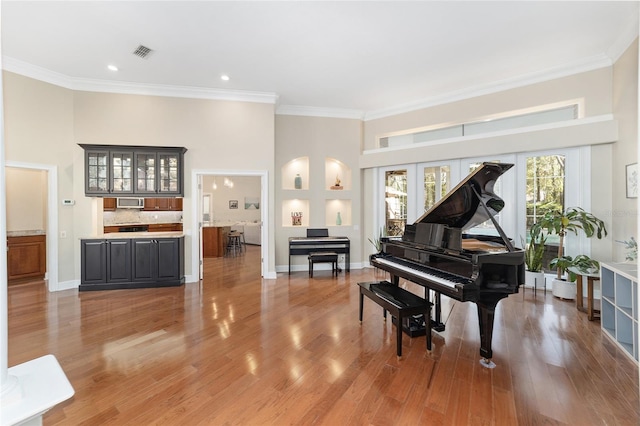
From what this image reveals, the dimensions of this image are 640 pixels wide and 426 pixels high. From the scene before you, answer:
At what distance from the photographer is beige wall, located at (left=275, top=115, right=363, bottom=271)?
21.2ft

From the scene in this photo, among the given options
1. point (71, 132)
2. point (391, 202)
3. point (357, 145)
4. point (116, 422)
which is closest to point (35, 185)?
point (71, 132)

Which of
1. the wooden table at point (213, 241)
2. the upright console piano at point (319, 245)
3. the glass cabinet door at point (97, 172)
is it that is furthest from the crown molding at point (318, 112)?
the wooden table at point (213, 241)

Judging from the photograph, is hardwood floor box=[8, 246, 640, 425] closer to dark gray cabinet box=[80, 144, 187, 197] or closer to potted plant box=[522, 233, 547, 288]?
potted plant box=[522, 233, 547, 288]

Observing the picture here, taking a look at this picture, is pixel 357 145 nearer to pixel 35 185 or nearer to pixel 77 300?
pixel 77 300

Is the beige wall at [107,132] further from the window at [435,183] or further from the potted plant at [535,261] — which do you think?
the potted plant at [535,261]

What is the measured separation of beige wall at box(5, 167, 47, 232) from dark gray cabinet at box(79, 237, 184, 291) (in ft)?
6.11

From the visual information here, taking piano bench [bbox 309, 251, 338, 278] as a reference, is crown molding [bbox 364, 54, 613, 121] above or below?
above

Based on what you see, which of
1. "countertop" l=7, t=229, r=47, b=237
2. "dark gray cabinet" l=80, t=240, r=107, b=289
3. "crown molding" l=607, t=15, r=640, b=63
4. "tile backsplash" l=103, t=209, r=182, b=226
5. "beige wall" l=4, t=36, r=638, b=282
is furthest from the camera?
"tile backsplash" l=103, t=209, r=182, b=226

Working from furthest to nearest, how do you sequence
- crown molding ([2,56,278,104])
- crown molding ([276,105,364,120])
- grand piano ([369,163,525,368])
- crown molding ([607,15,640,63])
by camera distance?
crown molding ([276,105,364,120])
crown molding ([2,56,278,104])
crown molding ([607,15,640,63])
grand piano ([369,163,525,368])

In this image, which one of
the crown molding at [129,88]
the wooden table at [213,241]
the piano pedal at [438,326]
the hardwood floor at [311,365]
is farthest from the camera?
the wooden table at [213,241]

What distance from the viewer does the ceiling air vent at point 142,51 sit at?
4.13 m

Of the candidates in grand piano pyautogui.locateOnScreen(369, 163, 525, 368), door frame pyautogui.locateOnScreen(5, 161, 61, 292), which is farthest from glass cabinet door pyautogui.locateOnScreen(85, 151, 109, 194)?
grand piano pyautogui.locateOnScreen(369, 163, 525, 368)

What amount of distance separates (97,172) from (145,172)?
0.76 metres

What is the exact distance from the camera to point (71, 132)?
5102 mm
